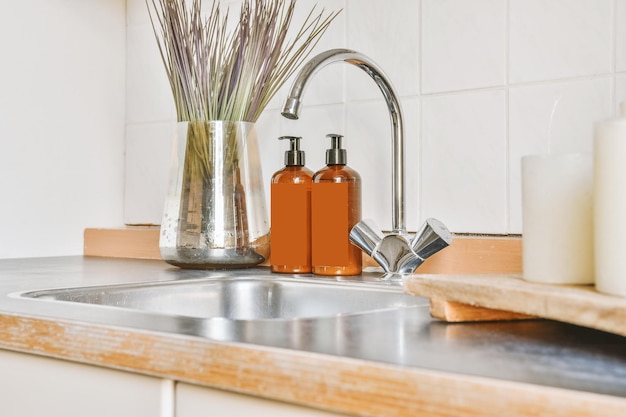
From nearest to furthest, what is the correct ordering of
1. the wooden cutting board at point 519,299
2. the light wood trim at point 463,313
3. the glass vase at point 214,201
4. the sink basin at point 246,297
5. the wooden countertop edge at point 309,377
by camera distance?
the wooden countertop edge at point 309,377, the wooden cutting board at point 519,299, the light wood trim at point 463,313, the sink basin at point 246,297, the glass vase at point 214,201

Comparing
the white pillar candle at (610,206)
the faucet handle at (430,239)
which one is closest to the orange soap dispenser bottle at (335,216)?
the faucet handle at (430,239)

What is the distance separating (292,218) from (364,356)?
0.68 meters

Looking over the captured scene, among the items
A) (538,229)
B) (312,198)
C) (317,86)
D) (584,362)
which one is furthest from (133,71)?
(584,362)

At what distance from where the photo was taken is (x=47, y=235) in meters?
1.55

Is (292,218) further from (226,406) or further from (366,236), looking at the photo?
(226,406)

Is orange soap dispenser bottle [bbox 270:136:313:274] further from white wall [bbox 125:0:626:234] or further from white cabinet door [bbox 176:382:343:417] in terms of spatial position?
white cabinet door [bbox 176:382:343:417]

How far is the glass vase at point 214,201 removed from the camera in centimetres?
122

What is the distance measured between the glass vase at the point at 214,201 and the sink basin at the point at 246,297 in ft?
0.25

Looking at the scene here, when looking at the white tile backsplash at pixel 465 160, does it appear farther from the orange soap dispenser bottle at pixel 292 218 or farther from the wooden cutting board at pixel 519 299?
the wooden cutting board at pixel 519 299

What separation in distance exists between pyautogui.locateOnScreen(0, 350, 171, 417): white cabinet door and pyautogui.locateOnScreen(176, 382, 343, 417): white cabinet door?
0.02 m

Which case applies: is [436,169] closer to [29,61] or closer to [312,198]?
[312,198]

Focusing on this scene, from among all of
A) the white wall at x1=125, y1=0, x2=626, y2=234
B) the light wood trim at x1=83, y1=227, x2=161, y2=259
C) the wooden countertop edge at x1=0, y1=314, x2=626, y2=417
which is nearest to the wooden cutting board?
the wooden countertop edge at x1=0, y1=314, x2=626, y2=417

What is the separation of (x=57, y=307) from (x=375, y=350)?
0.37m

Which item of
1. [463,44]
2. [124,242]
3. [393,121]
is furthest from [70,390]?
[124,242]
